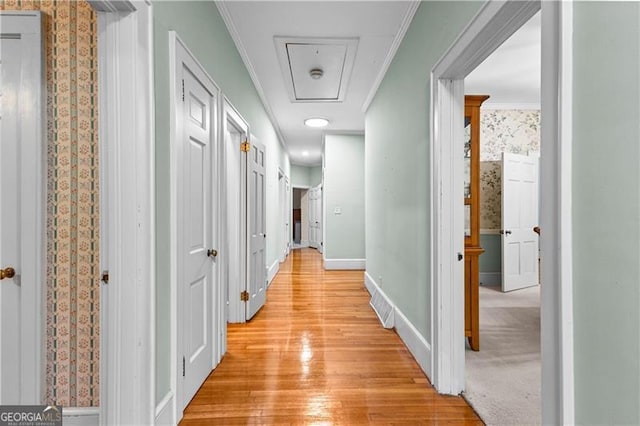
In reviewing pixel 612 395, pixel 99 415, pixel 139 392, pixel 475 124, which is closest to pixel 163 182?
pixel 139 392

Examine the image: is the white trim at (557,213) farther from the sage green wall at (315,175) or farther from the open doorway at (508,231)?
the sage green wall at (315,175)

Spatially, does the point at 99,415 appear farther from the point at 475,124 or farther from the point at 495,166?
the point at 495,166

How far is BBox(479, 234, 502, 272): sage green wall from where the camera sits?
4.84 meters

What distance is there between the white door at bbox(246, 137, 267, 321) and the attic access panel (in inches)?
36.0

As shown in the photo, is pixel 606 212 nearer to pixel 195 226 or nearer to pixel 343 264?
pixel 195 226

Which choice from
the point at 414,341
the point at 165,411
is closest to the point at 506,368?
the point at 414,341

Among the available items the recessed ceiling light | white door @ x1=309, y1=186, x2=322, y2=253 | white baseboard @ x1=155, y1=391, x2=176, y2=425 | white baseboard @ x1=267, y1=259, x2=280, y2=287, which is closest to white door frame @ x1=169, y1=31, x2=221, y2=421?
white baseboard @ x1=155, y1=391, x2=176, y2=425

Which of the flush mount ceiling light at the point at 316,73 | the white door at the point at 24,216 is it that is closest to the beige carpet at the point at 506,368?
the white door at the point at 24,216

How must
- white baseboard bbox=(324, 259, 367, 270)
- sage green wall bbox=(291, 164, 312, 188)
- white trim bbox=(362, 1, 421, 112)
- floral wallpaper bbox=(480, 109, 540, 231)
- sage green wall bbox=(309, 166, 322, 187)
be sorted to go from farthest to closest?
1. sage green wall bbox=(309, 166, 322, 187)
2. sage green wall bbox=(291, 164, 312, 188)
3. white baseboard bbox=(324, 259, 367, 270)
4. floral wallpaper bbox=(480, 109, 540, 231)
5. white trim bbox=(362, 1, 421, 112)

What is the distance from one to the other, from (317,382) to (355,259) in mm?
4160

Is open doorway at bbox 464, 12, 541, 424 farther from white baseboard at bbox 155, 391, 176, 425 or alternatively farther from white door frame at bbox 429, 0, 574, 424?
white baseboard at bbox 155, 391, 176, 425

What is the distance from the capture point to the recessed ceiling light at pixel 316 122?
5387mm

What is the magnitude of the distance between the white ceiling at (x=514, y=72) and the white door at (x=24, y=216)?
3.53 metres

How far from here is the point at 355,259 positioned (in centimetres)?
622
